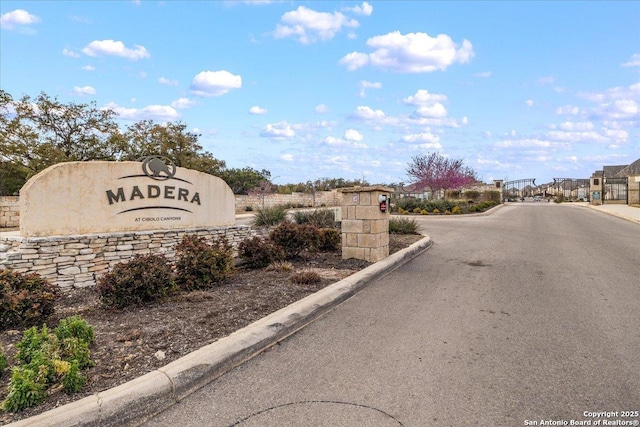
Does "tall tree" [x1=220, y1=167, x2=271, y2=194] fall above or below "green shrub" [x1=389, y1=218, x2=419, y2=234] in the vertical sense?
above

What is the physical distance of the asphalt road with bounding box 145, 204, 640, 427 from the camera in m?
3.04

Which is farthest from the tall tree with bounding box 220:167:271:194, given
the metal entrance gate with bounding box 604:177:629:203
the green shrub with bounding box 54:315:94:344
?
the green shrub with bounding box 54:315:94:344

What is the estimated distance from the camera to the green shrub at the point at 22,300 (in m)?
4.77

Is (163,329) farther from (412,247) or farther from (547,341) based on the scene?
(412,247)

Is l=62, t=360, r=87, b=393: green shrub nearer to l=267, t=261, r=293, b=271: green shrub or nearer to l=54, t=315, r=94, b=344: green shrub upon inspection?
l=54, t=315, r=94, b=344: green shrub

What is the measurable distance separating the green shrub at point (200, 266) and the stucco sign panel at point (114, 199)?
2.74 metres

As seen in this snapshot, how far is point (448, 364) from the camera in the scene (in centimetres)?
388

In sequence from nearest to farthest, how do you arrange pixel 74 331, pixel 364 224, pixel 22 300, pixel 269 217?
pixel 74 331 < pixel 22 300 < pixel 364 224 < pixel 269 217

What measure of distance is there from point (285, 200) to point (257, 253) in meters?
31.7

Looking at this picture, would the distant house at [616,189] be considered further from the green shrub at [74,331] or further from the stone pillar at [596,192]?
the green shrub at [74,331]

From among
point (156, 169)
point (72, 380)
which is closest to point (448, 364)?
point (72, 380)

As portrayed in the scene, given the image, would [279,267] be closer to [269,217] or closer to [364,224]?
[364,224]

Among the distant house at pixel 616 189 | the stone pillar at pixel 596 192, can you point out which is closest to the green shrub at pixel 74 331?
the distant house at pixel 616 189

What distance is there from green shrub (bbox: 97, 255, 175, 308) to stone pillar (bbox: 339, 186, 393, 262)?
461cm
